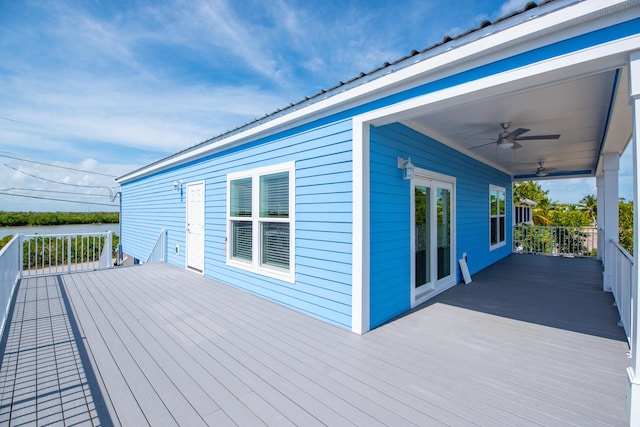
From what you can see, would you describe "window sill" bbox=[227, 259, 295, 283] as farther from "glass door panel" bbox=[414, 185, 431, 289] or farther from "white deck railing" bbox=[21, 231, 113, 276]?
"white deck railing" bbox=[21, 231, 113, 276]

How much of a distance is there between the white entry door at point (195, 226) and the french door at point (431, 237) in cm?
440

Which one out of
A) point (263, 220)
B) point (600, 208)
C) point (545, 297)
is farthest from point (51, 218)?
point (600, 208)

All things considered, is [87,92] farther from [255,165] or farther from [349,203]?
[349,203]

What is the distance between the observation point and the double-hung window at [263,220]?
4.01 metres

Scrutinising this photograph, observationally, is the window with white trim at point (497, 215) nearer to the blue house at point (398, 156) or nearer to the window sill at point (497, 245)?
the window sill at point (497, 245)

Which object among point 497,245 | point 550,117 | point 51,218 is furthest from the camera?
point 51,218

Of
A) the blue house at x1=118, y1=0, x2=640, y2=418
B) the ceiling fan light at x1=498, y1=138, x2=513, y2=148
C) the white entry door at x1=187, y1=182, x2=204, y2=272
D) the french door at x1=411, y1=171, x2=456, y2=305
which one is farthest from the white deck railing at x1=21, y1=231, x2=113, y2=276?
the ceiling fan light at x1=498, y1=138, x2=513, y2=148

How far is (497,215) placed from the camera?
780 cm

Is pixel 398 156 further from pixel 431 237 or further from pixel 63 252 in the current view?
pixel 63 252

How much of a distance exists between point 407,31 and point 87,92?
10.8 meters

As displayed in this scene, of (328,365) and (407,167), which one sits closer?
(328,365)

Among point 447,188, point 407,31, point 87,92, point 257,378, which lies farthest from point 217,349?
point 87,92

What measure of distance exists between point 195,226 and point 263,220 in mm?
2628

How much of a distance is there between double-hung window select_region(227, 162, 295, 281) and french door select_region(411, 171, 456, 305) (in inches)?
72.5
